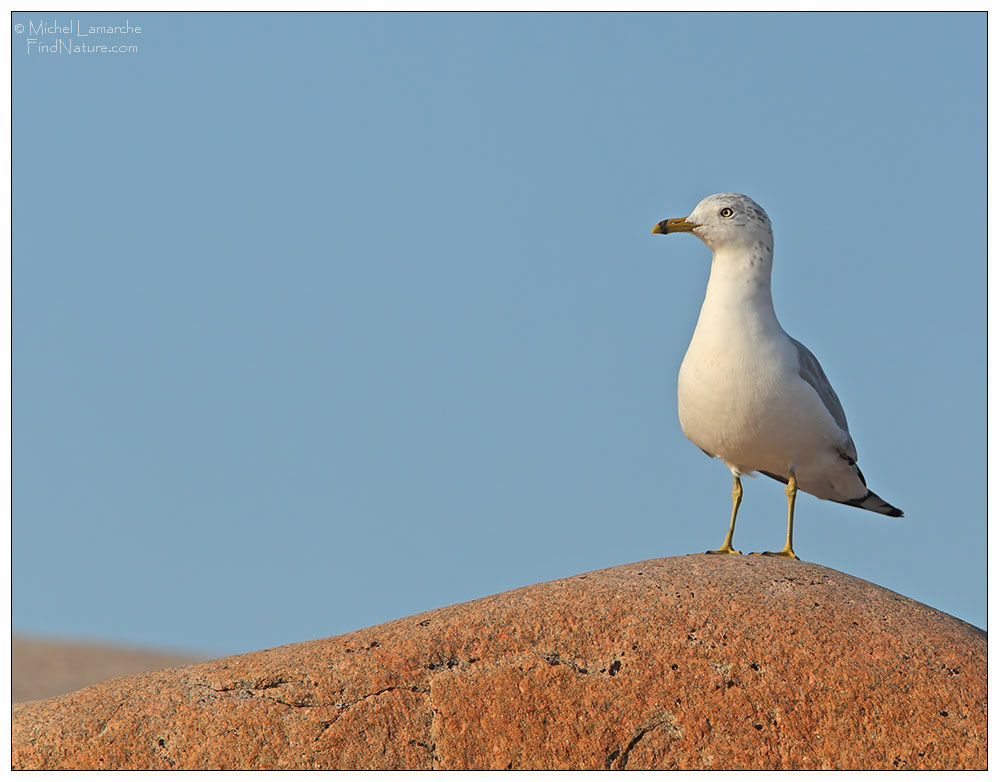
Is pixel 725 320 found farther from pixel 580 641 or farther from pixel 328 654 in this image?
pixel 328 654

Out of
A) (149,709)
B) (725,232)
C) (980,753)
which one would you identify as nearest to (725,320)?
(725,232)

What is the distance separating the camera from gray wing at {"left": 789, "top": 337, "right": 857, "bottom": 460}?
11398 mm

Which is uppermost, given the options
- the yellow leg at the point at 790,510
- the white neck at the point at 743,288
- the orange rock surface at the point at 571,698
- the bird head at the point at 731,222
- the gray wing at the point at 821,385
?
the bird head at the point at 731,222

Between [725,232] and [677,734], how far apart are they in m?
4.58

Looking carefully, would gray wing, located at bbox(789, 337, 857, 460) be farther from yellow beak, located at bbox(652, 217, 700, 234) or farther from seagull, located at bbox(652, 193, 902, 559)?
yellow beak, located at bbox(652, 217, 700, 234)

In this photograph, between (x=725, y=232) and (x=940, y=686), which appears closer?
(x=940, y=686)

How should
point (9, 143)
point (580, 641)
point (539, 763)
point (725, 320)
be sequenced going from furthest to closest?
1. point (725, 320)
2. point (9, 143)
3. point (580, 641)
4. point (539, 763)

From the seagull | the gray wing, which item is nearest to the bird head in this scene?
the seagull

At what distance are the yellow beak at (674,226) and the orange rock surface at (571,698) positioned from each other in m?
3.46

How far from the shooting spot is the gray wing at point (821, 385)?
449 inches

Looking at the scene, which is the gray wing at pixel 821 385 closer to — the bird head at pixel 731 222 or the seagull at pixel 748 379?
the seagull at pixel 748 379

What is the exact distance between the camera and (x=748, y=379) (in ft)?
35.9

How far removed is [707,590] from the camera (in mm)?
9805

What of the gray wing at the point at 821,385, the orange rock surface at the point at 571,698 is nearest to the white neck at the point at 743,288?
the gray wing at the point at 821,385
